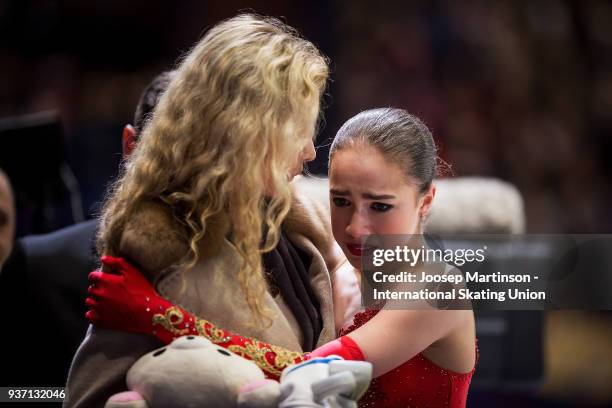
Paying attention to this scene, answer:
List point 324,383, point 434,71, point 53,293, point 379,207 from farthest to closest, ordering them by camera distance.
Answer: point 434,71, point 53,293, point 379,207, point 324,383

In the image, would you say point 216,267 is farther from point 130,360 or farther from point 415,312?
point 415,312

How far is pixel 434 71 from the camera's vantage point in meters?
4.54

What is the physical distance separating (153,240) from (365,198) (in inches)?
13.6

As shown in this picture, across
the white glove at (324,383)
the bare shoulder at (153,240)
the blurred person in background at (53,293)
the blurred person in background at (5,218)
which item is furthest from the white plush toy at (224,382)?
the blurred person in background at (53,293)

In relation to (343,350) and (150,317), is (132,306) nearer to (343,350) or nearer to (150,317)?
(150,317)

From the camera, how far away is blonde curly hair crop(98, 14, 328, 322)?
4.93ft

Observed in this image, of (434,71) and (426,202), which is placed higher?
(426,202)

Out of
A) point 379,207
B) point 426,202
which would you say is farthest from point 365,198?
point 426,202

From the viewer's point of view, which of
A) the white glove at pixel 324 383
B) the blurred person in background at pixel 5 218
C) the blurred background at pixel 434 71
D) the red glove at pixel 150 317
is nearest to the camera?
the white glove at pixel 324 383

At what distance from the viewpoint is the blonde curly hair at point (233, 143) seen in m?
1.50

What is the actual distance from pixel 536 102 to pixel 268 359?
137 inches

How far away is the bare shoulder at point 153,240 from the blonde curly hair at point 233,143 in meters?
0.01

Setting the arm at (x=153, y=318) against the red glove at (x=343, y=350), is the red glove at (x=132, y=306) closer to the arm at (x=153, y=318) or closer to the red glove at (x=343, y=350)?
the arm at (x=153, y=318)

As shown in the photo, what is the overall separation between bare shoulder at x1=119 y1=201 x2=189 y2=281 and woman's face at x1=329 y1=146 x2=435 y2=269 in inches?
10.5
